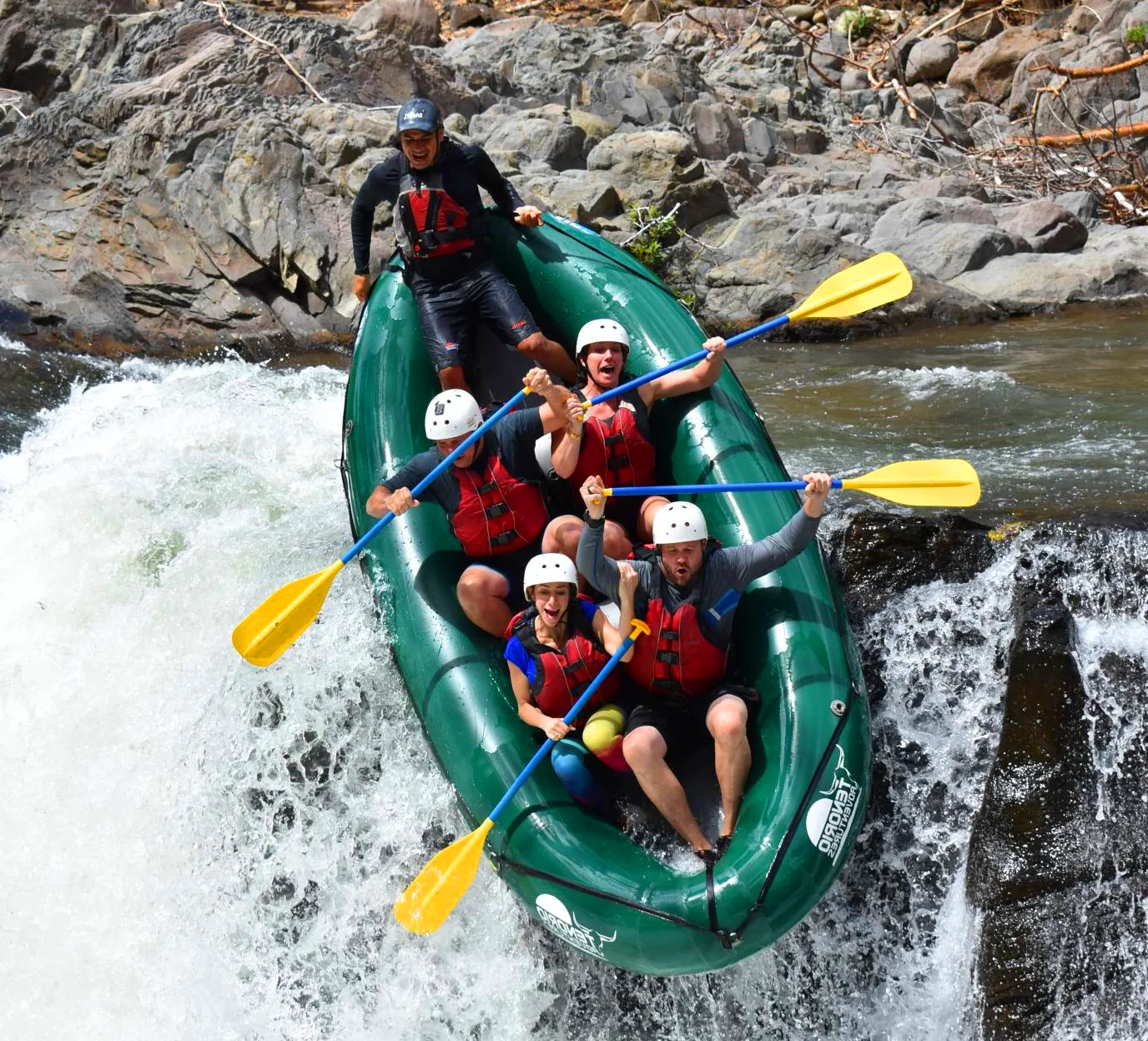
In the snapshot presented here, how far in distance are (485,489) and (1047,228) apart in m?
5.83

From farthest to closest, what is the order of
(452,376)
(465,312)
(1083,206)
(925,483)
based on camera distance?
1. (1083,206)
2. (465,312)
3. (452,376)
4. (925,483)

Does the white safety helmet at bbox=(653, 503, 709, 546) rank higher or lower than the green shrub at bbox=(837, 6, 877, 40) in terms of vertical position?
higher

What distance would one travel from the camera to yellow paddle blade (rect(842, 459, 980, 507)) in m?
3.12

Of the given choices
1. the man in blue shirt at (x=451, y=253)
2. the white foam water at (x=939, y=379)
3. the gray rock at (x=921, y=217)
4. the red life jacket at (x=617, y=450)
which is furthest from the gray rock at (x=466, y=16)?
the red life jacket at (x=617, y=450)

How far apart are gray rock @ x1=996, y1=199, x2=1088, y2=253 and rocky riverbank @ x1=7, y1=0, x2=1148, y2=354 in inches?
0.6

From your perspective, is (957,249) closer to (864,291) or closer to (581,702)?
(864,291)

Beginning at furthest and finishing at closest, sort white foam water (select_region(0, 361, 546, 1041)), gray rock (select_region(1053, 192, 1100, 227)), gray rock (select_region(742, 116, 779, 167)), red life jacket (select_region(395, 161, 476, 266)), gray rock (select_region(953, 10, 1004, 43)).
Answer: gray rock (select_region(953, 10, 1004, 43))
gray rock (select_region(742, 116, 779, 167))
gray rock (select_region(1053, 192, 1100, 227))
red life jacket (select_region(395, 161, 476, 266))
white foam water (select_region(0, 361, 546, 1041))

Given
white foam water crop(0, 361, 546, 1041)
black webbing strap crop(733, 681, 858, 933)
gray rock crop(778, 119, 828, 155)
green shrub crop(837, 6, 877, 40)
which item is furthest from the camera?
green shrub crop(837, 6, 877, 40)

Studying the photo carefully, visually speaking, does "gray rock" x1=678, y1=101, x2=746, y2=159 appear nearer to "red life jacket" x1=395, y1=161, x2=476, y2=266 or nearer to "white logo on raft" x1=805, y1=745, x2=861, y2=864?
"red life jacket" x1=395, y1=161, x2=476, y2=266

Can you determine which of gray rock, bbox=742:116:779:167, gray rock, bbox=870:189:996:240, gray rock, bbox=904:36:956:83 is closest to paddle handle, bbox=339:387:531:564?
gray rock, bbox=870:189:996:240

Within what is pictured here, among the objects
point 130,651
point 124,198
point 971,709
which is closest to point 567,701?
point 971,709

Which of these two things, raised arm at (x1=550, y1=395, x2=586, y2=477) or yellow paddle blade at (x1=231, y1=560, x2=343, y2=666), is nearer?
raised arm at (x1=550, y1=395, x2=586, y2=477)

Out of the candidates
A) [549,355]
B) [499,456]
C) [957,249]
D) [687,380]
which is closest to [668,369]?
[687,380]

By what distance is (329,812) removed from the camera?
3.54 m
